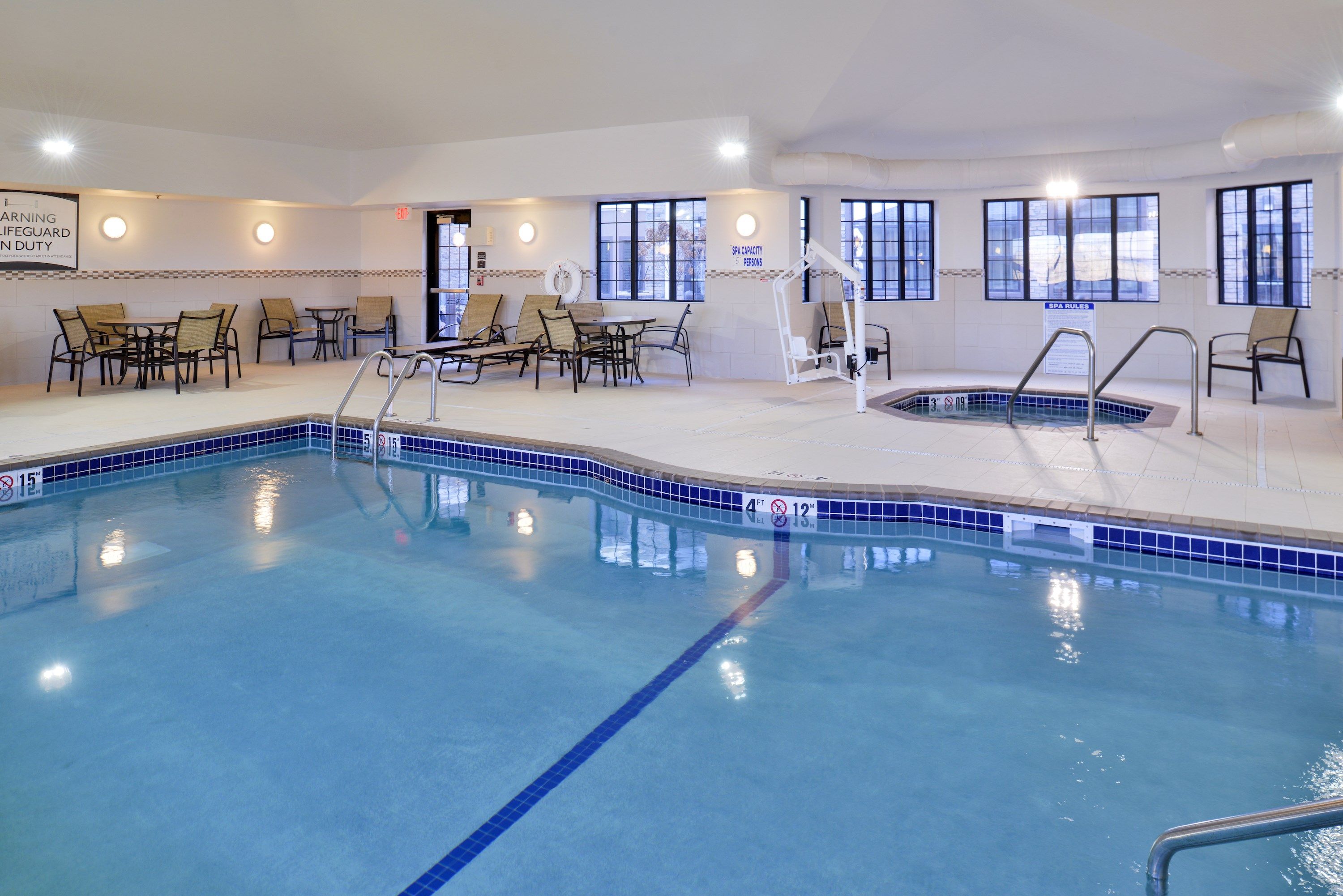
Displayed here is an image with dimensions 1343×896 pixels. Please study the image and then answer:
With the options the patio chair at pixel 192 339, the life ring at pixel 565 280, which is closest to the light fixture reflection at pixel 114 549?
the patio chair at pixel 192 339

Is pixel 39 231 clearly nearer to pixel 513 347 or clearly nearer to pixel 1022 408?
pixel 513 347

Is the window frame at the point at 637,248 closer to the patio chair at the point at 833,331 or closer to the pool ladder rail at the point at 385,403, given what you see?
the patio chair at the point at 833,331

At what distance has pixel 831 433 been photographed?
276 inches

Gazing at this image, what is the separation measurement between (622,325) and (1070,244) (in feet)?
17.2

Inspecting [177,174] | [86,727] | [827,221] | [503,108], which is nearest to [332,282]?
[177,174]

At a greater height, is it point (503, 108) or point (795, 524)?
point (503, 108)

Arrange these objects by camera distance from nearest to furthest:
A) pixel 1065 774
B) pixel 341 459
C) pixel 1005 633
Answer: pixel 1065 774
pixel 1005 633
pixel 341 459

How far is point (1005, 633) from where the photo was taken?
12.2 ft

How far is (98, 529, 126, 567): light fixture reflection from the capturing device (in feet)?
15.2

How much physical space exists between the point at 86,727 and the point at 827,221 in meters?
9.43

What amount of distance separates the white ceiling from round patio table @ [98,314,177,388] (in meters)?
2.06

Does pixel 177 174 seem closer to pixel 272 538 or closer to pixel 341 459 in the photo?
pixel 341 459

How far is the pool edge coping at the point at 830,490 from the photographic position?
14.3 ft

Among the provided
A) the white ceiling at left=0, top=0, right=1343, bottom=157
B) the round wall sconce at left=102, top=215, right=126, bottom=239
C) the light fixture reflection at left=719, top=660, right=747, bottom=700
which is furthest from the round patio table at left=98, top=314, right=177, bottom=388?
the light fixture reflection at left=719, top=660, right=747, bottom=700
